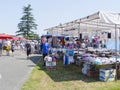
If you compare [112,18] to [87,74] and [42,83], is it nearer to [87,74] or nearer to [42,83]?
[87,74]

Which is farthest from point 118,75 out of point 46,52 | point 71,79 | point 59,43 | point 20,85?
point 59,43

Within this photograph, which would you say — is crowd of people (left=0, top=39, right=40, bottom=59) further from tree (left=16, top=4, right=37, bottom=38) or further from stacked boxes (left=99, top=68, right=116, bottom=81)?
tree (left=16, top=4, right=37, bottom=38)

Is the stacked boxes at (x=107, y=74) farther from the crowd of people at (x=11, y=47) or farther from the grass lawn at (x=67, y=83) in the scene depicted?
the crowd of people at (x=11, y=47)

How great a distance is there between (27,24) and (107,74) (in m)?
78.7

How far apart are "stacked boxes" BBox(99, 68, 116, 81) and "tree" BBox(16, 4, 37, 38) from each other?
75.1 metres

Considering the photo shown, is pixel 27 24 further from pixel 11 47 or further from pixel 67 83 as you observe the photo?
pixel 67 83

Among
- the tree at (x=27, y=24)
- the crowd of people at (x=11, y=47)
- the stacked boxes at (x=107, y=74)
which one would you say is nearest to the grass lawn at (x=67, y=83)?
the stacked boxes at (x=107, y=74)

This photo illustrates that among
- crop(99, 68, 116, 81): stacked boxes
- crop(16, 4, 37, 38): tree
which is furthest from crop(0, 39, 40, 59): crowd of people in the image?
crop(16, 4, 37, 38): tree

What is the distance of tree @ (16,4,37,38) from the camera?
87.6 m

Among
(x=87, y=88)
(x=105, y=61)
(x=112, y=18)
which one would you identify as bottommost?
(x=87, y=88)

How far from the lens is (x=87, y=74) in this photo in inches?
501

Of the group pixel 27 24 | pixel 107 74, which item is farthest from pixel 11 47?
pixel 27 24

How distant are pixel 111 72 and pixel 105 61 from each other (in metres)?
0.66

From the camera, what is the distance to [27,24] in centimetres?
8862
